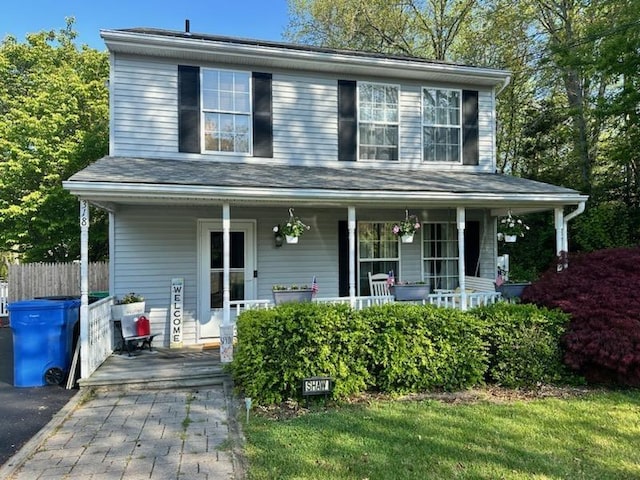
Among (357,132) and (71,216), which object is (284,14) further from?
(357,132)

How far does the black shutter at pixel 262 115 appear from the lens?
8281 mm

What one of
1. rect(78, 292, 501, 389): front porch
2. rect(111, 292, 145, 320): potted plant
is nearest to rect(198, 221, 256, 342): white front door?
rect(78, 292, 501, 389): front porch

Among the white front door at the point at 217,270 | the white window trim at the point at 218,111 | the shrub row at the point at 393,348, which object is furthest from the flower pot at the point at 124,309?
the white window trim at the point at 218,111

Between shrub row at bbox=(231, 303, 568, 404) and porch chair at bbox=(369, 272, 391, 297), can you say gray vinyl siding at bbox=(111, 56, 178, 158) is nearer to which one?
shrub row at bbox=(231, 303, 568, 404)

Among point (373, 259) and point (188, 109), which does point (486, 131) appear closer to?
point (373, 259)

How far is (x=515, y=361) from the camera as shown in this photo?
5.57 meters

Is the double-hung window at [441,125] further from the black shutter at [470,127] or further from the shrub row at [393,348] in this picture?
the shrub row at [393,348]

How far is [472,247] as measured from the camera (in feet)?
31.3

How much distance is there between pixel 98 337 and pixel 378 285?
5.16m

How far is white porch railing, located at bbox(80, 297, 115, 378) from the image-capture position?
5766mm

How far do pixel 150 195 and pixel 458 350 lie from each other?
15.4 ft

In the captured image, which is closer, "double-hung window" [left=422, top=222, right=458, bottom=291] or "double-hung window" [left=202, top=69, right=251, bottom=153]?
"double-hung window" [left=202, top=69, right=251, bottom=153]

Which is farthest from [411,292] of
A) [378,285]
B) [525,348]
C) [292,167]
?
[292,167]

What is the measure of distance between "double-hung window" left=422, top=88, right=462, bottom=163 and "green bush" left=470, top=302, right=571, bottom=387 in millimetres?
4604
